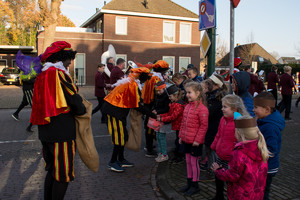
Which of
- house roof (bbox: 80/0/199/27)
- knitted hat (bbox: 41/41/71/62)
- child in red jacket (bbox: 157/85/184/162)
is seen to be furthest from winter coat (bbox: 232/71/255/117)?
house roof (bbox: 80/0/199/27)

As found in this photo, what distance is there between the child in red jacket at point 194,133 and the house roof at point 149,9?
24915 mm

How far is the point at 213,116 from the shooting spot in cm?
442

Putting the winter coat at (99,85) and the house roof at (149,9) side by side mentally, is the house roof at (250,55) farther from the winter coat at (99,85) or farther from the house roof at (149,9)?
the winter coat at (99,85)

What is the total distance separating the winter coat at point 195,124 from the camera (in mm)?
→ 4004

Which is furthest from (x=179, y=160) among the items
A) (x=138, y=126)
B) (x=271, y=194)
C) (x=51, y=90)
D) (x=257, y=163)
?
(x=51, y=90)

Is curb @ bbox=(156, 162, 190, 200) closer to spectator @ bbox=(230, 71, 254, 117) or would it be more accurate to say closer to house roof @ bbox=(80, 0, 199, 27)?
spectator @ bbox=(230, 71, 254, 117)

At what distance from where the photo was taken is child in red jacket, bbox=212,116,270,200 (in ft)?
8.73

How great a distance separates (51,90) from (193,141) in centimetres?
204

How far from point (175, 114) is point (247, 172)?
8.17 feet

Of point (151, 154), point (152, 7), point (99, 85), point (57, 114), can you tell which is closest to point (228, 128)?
point (57, 114)

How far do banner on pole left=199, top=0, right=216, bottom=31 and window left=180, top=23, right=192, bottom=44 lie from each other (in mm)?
24687

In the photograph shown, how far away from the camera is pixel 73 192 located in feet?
13.5

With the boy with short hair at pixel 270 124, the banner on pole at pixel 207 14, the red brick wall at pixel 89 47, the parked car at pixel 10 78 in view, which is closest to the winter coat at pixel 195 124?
the boy with short hair at pixel 270 124

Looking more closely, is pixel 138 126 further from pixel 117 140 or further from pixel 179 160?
pixel 179 160
